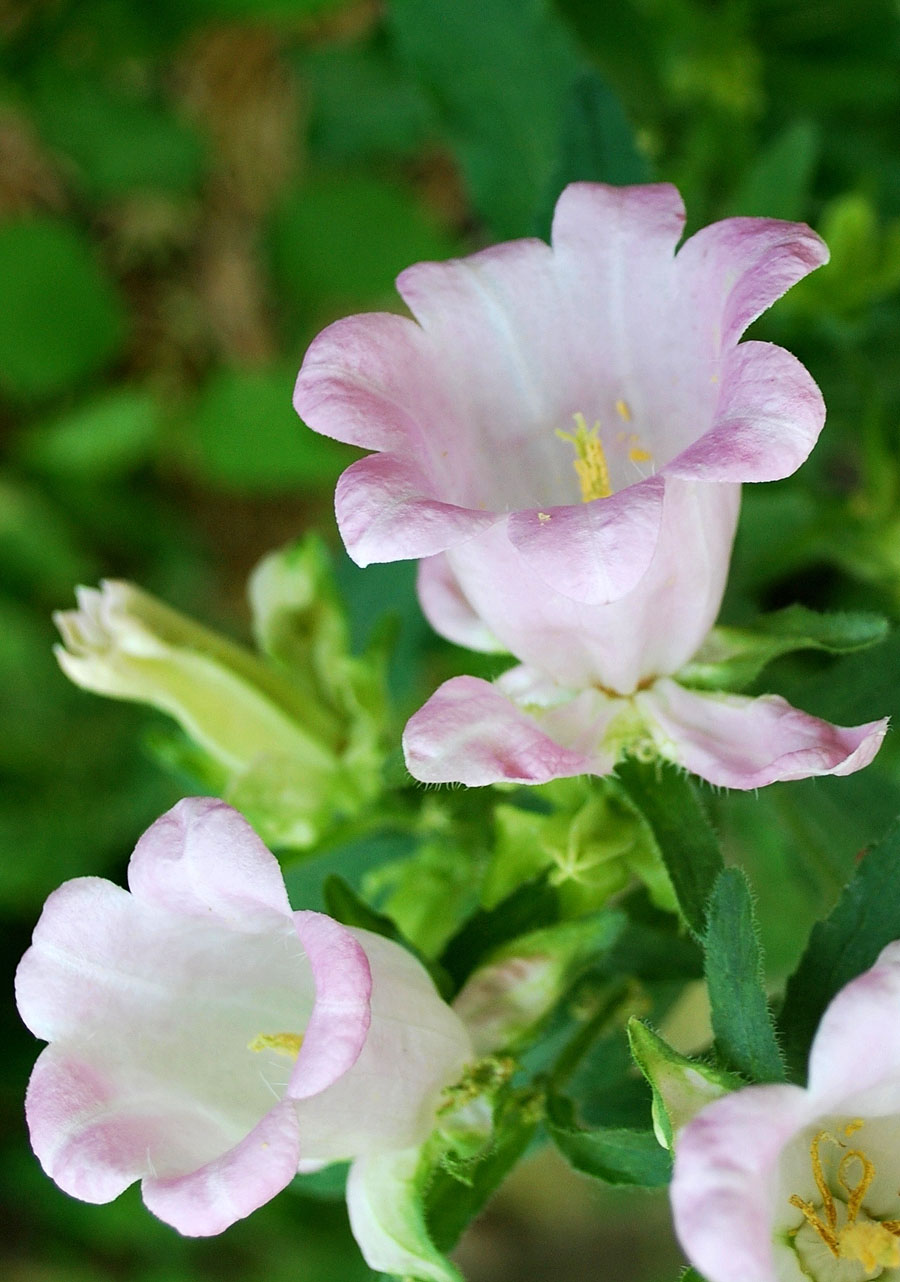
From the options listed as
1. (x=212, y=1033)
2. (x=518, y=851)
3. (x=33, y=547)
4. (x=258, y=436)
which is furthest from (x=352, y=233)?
(x=212, y=1033)

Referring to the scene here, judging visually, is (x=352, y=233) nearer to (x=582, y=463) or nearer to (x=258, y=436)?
(x=258, y=436)

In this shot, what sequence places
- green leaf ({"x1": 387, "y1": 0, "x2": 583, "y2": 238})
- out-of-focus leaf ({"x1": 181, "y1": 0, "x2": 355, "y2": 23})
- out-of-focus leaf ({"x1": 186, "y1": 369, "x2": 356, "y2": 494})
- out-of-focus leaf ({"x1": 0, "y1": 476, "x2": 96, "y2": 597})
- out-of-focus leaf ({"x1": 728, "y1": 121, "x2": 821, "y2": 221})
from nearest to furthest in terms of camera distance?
1. out-of-focus leaf ({"x1": 728, "y1": 121, "x2": 821, "y2": 221})
2. green leaf ({"x1": 387, "y1": 0, "x2": 583, "y2": 238})
3. out-of-focus leaf ({"x1": 181, "y1": 0, "x2": 355, "y2": 23})
4. out-of-focus leaf ({"x1": 0, "y1": 476, "x2": 96, "y2": 597})
5. out-of-focus leaf ({"x1": 186, "y1": 369, "x2": 356, "y2": 494})

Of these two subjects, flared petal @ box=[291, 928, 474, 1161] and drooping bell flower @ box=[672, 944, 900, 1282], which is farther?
flared petal @ box=[291, 928, 474, 1161]

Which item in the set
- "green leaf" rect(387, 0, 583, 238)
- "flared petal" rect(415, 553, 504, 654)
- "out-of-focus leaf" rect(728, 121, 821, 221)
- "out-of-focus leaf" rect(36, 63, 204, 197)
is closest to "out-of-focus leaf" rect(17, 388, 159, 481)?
"out-of-focus leaf" rect(36, 63, 204, 197)

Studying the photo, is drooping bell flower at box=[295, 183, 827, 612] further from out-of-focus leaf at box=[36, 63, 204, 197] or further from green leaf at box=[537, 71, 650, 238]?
out-of-focus leaf at box=[36, 63, 204, 197]

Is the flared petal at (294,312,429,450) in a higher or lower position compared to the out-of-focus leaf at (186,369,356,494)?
higher

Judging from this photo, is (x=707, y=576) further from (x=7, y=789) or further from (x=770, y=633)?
(x=7, y=789)
